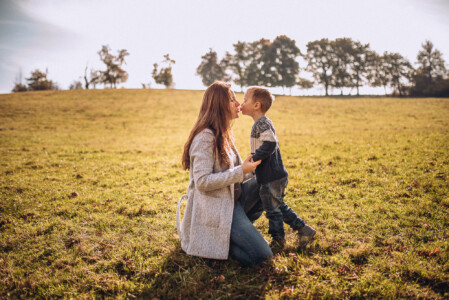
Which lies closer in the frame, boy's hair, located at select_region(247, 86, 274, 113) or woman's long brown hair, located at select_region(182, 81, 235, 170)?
woman's long brown hair, located at select_region(182, 81, 235, 170)

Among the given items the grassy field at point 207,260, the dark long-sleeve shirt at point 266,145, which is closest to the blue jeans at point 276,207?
the dark long-sleeve shirt at point 266,145

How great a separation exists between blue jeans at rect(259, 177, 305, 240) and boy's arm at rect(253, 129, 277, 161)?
0.50m

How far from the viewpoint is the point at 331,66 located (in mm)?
63938

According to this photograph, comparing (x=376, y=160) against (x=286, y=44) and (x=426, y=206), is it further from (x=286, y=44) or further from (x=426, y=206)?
(x=286, y=44)

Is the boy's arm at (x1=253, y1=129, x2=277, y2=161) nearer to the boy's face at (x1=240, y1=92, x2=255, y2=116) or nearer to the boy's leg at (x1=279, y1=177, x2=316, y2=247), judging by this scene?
the boy's face at (x1=240, y1=92, x2=255, y2=116)

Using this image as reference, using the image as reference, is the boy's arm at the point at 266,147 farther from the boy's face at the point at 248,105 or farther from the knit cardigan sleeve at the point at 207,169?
the boy's face at the point at 248,105

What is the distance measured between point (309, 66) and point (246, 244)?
233 ft

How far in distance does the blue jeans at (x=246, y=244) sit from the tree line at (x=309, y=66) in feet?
206

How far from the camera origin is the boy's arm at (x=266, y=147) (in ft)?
11.4

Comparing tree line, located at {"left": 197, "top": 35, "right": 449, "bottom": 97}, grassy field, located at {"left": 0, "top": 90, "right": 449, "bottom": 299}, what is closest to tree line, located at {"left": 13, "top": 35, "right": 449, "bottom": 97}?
tree line, located at {"left": 197, "top": 35, "right": 449, "bottom": 97}

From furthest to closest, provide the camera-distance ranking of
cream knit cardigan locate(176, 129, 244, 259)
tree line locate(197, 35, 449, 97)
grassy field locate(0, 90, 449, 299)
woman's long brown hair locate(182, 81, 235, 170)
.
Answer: tree line locate(197, 35, 449, 97) < woman's long brown hair locate(182, 81, 235, 170) < cream knit cardigan locate(176, 129, 244, 259) < grassy field locate(0, 90, 449, 299)

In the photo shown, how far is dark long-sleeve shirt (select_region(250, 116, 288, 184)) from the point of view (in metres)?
3.54

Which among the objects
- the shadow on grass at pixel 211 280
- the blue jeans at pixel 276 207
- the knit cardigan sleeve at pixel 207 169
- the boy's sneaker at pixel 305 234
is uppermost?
the knit cardigan sleeve at pixel 207 169

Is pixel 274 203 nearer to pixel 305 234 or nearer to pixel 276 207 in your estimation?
pixel 276 207
